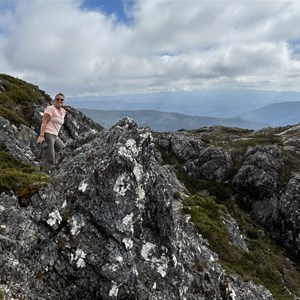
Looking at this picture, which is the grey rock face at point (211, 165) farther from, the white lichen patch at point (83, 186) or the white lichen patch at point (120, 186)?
the white lichen patch at point (83, 186)

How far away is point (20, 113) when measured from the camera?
130 ft

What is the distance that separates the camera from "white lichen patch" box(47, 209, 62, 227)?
14.1 m

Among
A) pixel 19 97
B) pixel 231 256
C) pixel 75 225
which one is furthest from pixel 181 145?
pixel 75 225

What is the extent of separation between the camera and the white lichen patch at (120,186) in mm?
15656

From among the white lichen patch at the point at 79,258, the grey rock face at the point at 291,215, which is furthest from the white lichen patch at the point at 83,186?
the grey rock face at the point at 291,215

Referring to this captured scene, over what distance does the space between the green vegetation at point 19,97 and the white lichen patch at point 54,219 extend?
70.9ft

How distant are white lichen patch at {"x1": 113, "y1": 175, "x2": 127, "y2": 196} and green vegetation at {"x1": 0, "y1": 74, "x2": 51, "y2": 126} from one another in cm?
2112

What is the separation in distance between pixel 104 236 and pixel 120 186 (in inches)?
95.7

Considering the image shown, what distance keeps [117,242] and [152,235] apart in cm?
239

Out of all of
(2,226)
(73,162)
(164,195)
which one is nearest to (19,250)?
(2,226)

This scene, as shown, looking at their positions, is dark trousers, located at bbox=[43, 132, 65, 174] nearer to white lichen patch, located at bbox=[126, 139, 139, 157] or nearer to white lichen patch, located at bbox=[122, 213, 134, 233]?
white lichen patch, located at bbox=[126, 139, 139, 157]

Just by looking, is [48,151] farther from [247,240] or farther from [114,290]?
[247,240]

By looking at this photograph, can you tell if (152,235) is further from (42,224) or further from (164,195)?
(42,224)

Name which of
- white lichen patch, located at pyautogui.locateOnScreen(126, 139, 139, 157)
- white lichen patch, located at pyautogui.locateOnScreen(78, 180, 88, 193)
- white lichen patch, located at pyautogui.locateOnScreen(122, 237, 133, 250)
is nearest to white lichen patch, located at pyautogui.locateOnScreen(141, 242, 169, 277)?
white lichen patch, located at pyautogui.locateOnScreen(122, 237, 133, 250)
